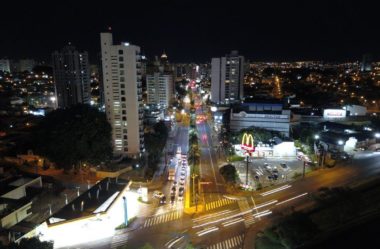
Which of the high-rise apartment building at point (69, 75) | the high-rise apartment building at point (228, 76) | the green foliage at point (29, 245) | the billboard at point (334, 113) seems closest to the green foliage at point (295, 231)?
the green foliage at point (29, 245)

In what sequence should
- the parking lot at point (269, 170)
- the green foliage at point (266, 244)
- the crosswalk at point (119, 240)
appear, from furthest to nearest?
the parking lot at point (269, 170) < the crosswalk at point (119, 240) < the green foliage at point (266, 244)

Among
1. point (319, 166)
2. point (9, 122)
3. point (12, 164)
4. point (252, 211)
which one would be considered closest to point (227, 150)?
point (319, 166)

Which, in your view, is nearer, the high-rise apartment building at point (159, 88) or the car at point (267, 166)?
the car at point (267, 166)

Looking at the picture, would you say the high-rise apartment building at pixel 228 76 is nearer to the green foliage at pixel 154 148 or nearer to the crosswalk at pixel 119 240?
the green foliage at pixel 154 148

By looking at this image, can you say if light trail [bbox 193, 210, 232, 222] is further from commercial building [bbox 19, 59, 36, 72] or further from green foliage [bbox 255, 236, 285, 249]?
commercial building [bbox 19, 59, 36, 72]

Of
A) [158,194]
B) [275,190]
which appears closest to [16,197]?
[158,194]

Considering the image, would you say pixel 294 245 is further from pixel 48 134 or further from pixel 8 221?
pixel 48 134

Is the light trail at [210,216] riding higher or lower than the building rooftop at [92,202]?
lower
